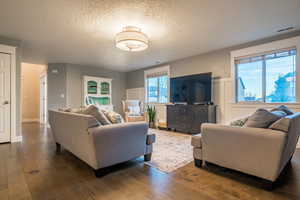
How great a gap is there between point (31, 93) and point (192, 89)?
24.9 feet

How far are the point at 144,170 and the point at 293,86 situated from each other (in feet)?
11.5

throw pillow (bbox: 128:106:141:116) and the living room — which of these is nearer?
the living room

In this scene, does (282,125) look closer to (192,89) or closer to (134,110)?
(192,89)

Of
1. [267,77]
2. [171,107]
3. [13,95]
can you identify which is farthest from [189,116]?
[13,95]

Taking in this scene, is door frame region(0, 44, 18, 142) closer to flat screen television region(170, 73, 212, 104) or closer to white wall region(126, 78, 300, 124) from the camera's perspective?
flat screen television region(170, 73, 212, 104)

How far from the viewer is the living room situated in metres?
1.71

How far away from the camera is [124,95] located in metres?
7.68

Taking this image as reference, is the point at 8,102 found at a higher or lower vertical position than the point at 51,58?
lower

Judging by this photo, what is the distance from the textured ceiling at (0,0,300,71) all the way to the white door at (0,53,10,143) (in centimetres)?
62

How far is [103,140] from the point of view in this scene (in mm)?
1869

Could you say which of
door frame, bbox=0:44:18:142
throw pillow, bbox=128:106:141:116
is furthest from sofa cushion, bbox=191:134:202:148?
door frame, bbox=0:44:18:142

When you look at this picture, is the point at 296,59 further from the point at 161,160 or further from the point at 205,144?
the point at 161,160

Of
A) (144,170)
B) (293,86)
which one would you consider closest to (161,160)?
(144,170)

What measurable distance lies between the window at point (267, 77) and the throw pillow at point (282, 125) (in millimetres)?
2352
